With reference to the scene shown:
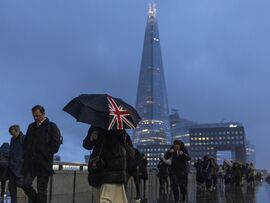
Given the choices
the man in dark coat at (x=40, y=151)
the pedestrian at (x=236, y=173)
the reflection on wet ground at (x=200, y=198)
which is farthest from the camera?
the pedestrian at (x=236, y=173)

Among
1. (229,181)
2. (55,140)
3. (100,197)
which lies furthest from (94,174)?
(229,181)

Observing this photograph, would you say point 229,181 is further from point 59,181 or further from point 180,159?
point 180,159

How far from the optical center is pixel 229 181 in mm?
30984

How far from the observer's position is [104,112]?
7156 millimetres

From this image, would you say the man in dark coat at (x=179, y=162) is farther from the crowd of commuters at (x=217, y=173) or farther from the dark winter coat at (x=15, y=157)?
the crowd of commuters at (x=217, y=173)

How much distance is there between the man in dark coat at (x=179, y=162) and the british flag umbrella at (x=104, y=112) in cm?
609

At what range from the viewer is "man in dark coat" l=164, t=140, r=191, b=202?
44.4ft

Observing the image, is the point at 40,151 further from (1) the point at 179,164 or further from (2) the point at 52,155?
(1) the point at 179,164

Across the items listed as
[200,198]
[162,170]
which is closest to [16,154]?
[200,198]

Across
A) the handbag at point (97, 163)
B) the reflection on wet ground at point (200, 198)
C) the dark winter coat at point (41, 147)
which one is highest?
the dark winter coat at point (41, 147)

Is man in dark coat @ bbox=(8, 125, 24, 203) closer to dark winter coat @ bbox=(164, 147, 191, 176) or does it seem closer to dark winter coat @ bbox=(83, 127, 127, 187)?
dark winter coat @ bbox=(83, 127, 127, 187)

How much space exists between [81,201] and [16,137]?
167 inches

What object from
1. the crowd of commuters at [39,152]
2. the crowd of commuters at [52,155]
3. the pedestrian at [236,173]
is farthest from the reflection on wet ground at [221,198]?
the pedestrian at [236,173]

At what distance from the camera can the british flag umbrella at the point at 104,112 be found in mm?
7098
